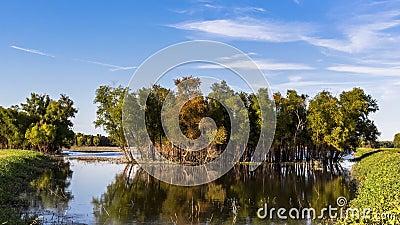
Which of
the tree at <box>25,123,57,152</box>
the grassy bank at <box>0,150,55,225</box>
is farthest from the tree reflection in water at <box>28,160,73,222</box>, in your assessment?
the tree at <box>25,123,57,152</box>

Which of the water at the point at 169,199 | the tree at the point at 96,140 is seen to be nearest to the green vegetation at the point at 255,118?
the water at the point at 169,199

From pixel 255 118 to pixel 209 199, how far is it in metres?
25.3

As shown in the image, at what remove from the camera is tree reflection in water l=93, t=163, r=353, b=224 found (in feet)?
→ 48.0

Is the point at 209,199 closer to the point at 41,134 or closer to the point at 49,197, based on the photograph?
the point at 49,197

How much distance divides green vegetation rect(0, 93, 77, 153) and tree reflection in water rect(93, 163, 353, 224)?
26.9m

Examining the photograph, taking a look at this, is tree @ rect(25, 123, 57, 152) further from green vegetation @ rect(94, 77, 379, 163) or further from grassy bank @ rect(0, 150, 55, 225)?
grassy bank @ rect(0, 150, 55, 225)

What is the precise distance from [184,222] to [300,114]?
3452cm

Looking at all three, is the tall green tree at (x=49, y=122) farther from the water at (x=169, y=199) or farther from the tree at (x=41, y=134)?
the water at (x=169, y=199)

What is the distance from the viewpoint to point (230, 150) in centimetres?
4238

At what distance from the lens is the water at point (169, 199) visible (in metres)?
14.4

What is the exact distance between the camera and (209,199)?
18984mm

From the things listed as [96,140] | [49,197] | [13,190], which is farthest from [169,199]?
[96,140]

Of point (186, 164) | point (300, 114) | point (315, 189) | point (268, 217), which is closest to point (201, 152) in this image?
point (186, 164)

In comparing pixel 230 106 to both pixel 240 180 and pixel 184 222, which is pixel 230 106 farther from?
pixel 184 222
